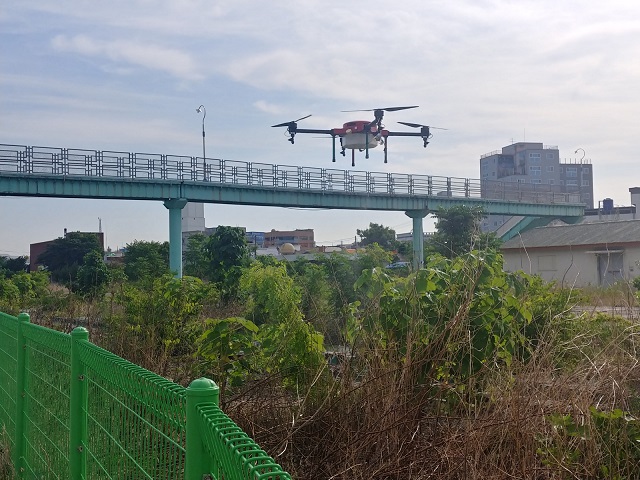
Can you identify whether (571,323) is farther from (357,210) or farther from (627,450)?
(357,210)

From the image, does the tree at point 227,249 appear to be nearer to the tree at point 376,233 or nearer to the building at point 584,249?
the building at point 584,249

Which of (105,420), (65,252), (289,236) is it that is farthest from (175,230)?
(289,236)

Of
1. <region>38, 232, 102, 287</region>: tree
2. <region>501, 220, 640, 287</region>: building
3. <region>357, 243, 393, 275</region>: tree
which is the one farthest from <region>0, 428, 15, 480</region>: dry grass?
<region>38, 232, 102, 287</region>: tree

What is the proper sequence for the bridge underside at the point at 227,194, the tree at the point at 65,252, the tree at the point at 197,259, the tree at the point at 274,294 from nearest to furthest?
the tree at the point at 274,294, the tree at the point at 197,259, the bridge underside at the point at 227,194, the tree at the point at 65,252

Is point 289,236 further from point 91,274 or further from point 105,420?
point 105,420

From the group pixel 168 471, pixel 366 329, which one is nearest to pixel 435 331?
pixel 366 329

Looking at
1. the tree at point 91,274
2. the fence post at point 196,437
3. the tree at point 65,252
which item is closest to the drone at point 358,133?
the tree at point 91,274
